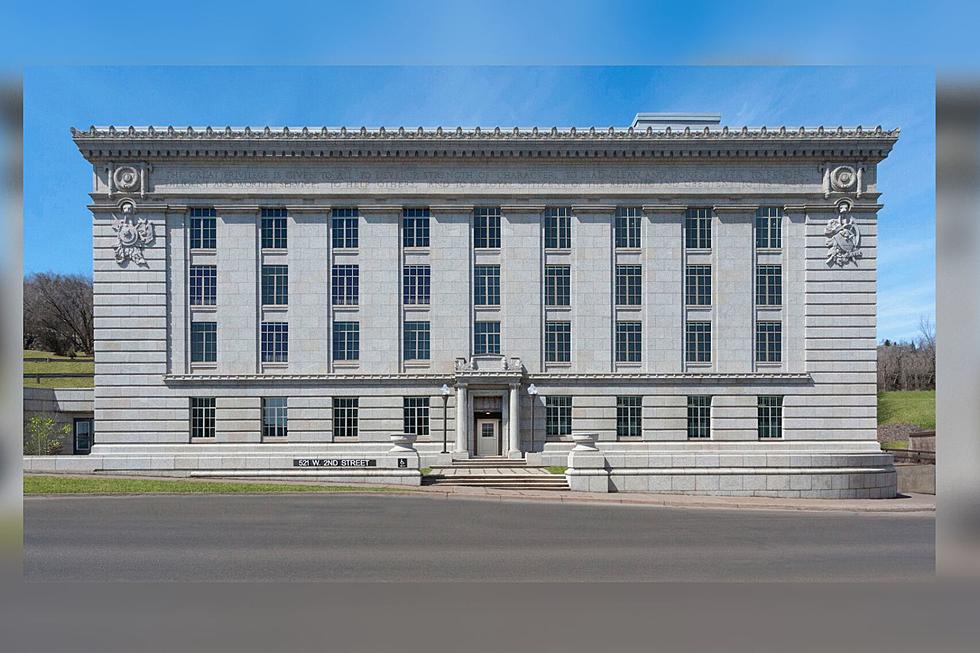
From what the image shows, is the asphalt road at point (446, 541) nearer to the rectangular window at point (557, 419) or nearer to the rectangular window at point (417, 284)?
the rectangular window at point (557, 419)

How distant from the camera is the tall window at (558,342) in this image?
35856 mm

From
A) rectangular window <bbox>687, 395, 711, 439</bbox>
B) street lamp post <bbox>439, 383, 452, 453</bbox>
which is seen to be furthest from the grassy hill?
rectangular window <bbox>687, 395, 711, 439</bbox>

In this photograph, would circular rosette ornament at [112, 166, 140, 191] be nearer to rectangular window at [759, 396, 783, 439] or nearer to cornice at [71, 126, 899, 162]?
cornice at [71, 126, 899, 162]

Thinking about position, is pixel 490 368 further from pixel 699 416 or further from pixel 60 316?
pixel 60 316

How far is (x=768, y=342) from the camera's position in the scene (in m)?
35.8

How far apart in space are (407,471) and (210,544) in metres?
11.7

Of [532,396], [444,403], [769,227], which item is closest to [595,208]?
[769,227]

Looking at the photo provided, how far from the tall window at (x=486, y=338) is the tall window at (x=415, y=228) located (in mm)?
5199

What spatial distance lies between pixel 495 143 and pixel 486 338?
33.0 ft

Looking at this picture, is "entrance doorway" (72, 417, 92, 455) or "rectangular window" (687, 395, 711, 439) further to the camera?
"entrance doorway" (72, 417, 92, 455)

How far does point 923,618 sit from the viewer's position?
9.73 metres

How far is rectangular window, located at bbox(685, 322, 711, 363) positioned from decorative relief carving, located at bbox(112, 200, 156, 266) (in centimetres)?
2820

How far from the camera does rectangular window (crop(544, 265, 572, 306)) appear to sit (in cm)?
3606

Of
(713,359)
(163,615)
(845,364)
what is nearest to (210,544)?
(163,615)
